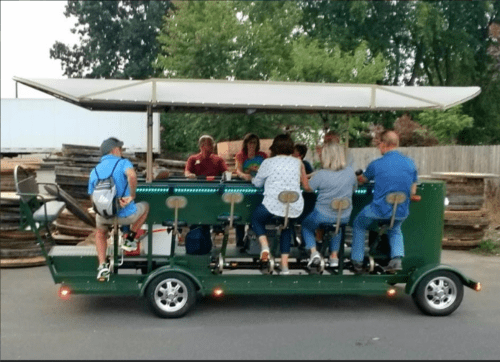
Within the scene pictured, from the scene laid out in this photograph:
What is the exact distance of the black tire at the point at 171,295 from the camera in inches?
250

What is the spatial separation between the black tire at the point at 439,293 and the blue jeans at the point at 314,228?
0.97 m

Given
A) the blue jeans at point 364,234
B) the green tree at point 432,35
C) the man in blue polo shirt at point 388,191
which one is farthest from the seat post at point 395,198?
the green tree at point 432,35

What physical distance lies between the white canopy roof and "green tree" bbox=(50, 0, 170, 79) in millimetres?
35528

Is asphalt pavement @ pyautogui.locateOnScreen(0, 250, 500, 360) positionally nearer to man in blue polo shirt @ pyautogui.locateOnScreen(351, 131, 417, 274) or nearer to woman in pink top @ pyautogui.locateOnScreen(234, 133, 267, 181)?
man in blue polo shirt @ pyautogui.locateOnScreen(351, 131, 417, 274)

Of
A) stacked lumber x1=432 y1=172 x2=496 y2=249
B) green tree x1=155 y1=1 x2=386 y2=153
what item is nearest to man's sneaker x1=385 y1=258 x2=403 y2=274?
stacked lumber x1=432 y1=172 x2=496 y2=249

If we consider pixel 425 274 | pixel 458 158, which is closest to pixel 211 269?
pixel 425 274

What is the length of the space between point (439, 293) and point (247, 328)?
6.89ft

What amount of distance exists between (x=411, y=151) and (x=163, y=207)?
55.3 feet

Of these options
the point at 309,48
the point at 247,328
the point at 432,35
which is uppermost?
the point at 432,35

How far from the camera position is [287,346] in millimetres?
5664

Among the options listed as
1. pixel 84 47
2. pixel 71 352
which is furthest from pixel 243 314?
pixel 84 47

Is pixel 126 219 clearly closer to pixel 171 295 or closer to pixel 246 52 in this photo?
pixel 171 295

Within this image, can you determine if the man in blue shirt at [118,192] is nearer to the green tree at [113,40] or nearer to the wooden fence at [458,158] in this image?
the wooden fence at [458,158]

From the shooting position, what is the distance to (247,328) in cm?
621
